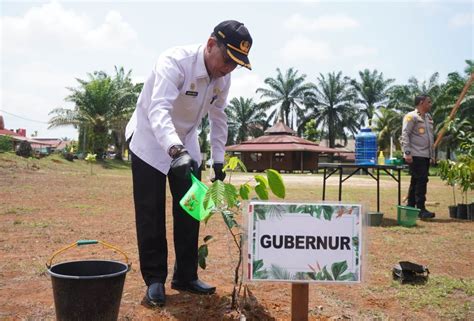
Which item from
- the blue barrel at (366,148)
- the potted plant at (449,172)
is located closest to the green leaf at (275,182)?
the blue barrel at (366,148)

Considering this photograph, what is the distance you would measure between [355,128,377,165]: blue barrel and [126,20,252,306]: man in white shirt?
12.1ft

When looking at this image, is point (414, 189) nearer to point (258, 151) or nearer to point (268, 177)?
point (268, 177)

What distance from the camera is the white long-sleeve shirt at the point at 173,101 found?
256cm

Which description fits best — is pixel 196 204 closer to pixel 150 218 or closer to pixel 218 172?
pixel 150 218

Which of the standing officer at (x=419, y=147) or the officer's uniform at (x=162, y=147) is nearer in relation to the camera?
the officer's uniform at (x=162, y=147)

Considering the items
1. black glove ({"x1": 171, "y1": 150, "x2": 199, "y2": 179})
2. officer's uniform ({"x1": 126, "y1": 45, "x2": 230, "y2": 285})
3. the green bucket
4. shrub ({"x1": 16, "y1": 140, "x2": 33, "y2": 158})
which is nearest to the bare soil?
officer's uniform ({"x1": 126, "y1": 45, "x2": 230, "y2": 285})

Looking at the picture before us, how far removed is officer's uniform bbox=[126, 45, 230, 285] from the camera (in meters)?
2.68

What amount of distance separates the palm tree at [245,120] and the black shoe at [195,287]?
53.0m

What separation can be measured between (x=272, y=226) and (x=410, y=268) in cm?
184

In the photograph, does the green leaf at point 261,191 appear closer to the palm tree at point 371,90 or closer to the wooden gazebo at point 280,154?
the wooden gazebo at point 280,154

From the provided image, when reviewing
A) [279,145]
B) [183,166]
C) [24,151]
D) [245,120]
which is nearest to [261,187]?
[183,166]

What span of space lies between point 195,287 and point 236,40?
1.63m

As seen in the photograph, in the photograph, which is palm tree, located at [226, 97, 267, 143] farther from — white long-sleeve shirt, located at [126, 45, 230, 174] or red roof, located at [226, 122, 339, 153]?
white long-sleeve shirt, located at [126, 45, 230, 174]

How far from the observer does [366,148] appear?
20.8 ft
